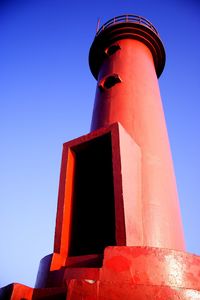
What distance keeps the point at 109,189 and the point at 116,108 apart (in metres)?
1.51

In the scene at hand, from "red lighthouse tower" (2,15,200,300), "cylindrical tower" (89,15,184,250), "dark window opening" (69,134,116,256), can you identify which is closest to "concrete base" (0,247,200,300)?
"red lighthouse tower" (2,15,200,300)

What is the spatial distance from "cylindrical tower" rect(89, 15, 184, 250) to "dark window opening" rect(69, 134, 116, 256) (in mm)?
711

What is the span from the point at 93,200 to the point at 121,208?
164 centimetres

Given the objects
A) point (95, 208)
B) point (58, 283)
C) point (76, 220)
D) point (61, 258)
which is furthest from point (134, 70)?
point (58, 283)

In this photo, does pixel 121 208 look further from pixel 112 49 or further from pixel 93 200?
pixel 112 49

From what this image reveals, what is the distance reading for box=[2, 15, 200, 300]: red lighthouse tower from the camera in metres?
2.45

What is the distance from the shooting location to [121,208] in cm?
316

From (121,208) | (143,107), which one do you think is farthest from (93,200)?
(143,107)

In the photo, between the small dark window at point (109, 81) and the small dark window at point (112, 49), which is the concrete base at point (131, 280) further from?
the small dark window at point (112, 49)

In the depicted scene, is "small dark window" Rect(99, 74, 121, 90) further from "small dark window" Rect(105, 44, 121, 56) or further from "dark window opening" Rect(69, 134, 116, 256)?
"dark window opening" Rect(69, 134, 116, 256)

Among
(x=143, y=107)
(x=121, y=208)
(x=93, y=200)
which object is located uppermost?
(x=143, y=107)

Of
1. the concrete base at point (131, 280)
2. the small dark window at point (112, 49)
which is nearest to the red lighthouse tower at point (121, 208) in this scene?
the concrete base at point (131, 280)

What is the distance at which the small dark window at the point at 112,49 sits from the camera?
655 centimetres

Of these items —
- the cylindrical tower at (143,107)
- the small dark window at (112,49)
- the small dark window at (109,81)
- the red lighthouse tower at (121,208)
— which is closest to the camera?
the red lighthouse tower at (121,208)
